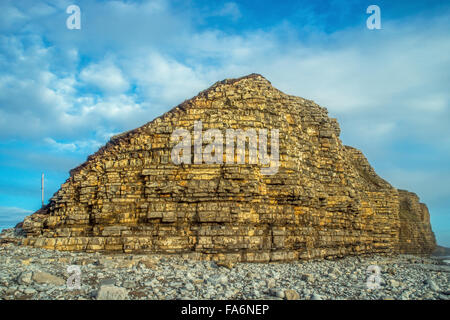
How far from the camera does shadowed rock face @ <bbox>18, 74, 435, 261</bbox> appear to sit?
47.2ft

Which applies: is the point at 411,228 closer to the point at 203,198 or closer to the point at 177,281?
the point at 203,198

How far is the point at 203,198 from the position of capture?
14758 mm

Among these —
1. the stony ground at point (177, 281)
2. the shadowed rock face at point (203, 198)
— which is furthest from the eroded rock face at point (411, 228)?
the stony ground at point (177, 281)

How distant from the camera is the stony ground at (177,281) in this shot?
8.47 metres

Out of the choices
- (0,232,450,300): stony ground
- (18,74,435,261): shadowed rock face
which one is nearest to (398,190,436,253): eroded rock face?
(18,74,435,261): shadowed rock face

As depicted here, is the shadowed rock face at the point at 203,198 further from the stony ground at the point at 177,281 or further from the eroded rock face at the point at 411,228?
the eroded rock face at the point at 411,228

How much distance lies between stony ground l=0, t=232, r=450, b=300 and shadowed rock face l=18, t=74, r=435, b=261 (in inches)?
48.6

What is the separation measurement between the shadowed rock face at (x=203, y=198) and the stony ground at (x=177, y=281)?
1.23 m

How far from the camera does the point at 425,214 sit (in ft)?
178

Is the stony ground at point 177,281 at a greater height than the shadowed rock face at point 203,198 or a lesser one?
lesser

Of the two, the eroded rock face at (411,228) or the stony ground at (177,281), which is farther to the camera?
the eroded rock face at (411,228)

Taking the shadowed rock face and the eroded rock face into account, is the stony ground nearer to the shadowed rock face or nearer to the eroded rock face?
the shadowed rock face

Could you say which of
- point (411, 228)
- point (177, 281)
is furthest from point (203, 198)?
point (411, 228)
